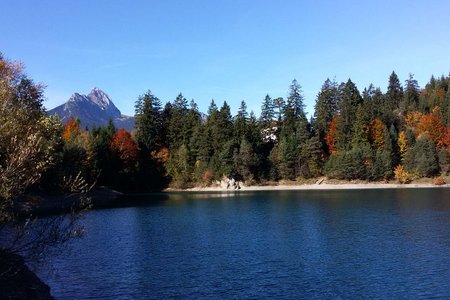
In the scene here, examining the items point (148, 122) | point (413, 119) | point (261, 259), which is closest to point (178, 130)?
point (148, 122)

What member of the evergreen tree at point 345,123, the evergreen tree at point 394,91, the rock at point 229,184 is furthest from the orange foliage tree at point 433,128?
the rock at point 229,184

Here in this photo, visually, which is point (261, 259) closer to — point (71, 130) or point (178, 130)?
point (71, 130)

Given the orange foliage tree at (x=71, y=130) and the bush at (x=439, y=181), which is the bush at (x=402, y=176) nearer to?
the bush at (x=439, y=181)

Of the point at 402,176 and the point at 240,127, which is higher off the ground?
the point at 240,127

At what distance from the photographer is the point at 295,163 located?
132 meters

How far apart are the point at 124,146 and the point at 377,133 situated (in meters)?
79.9

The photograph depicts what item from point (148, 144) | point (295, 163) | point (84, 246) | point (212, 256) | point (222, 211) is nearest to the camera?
point (212, 256)

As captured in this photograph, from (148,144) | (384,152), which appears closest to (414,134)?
(384,152)

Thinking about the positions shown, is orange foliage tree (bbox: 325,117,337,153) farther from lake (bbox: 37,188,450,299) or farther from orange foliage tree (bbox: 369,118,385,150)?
lake (bbox: 37,188,450,299)

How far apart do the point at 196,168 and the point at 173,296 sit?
111 m

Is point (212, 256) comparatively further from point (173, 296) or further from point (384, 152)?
point (384, 152)

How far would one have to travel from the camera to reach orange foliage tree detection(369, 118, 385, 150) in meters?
132

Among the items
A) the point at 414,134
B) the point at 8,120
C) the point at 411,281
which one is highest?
the point at 414,134

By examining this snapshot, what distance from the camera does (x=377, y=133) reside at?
133 metres
